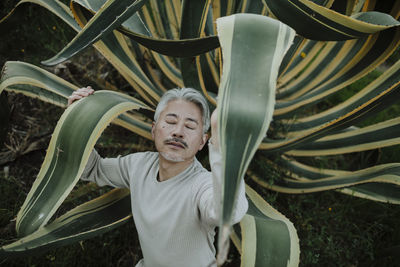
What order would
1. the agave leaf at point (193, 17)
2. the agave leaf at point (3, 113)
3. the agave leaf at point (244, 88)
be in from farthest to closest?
the agave leaf at point (3, 113) → the agave leaf at point (193, 17) → the agave leaf at point (244, 88)

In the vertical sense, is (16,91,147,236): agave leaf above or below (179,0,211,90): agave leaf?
below

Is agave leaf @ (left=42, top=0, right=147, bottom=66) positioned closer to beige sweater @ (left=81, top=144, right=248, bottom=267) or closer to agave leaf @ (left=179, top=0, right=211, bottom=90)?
agave leaf @ (left=179, top=0, right=211, bottom=90)

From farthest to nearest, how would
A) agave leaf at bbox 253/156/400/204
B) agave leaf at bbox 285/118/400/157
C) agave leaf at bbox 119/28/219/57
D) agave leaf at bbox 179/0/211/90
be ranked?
agave leaf at bbox 285/118/400/157 < agave leaf at bbox 253/156/400/204 < agave leaf at bbox 179/0/211/90 < agave leaf at bbox 119/28/219/57

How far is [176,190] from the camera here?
997 millimetres

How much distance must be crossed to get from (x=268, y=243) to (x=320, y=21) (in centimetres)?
52

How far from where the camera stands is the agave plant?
1.93 ft

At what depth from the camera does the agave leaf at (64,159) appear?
0.82m

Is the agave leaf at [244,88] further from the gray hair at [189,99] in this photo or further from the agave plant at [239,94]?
the gray hair at [189,99]

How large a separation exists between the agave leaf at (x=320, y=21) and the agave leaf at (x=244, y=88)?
0.55 ft

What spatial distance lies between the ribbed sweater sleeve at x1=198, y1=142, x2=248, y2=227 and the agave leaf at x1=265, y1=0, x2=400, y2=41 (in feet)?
1.14

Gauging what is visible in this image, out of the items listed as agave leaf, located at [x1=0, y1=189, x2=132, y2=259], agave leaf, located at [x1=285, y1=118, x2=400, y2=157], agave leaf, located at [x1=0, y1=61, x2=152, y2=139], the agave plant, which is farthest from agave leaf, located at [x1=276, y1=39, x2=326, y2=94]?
agave leaf, located at [x1=0, y1=189, x2=132, y2=259]

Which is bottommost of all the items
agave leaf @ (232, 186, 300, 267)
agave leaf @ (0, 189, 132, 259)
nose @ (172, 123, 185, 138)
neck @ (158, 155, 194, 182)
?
agave leaf @ (0, 189, 132, 259)

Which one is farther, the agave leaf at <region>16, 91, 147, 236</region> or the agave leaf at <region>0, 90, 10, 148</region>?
A: the agave leaf at <region>0, 90, 10, 148</region>

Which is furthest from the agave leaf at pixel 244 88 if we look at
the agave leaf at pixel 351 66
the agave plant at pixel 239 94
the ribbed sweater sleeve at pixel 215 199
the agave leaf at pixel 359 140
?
the agave leaf at pixel 359 140
